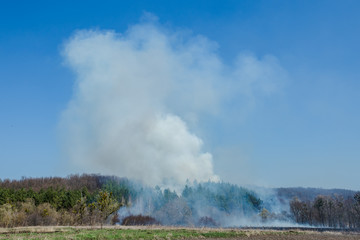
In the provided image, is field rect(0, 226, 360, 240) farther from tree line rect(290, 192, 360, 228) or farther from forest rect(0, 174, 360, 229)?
tree line rect(290, 192, 360, 228)

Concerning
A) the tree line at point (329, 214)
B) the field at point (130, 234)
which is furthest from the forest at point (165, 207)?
the field at point (130, 234)

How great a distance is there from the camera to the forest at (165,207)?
71625 millimetres

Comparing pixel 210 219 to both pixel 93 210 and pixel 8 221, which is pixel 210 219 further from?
pixel 8 221

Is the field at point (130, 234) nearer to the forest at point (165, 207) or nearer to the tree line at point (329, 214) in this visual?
the forest at point (165, 207)

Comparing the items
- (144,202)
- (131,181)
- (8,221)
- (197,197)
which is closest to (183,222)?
(197,197)

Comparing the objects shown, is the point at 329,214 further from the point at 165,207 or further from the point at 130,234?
the point at 130,234

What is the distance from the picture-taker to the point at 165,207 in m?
126

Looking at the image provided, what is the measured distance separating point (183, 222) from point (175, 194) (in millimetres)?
40923

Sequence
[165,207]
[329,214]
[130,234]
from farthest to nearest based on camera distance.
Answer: [165,207]
[329,214]
[130,234]

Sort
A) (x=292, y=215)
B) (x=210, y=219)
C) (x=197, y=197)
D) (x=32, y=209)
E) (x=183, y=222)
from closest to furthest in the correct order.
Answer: (x=32, y=209) → (x=183, y=222) → (x=210, y=219) → (x=292, y=215) → (x=197, y=197)

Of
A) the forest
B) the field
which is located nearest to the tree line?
the forest

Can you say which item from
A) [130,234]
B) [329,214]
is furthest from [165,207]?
[130,234]

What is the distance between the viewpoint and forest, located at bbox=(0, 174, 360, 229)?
71.6m

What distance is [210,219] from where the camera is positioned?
124 metres
